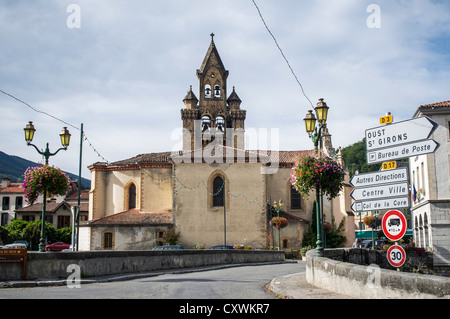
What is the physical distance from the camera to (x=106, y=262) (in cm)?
1638

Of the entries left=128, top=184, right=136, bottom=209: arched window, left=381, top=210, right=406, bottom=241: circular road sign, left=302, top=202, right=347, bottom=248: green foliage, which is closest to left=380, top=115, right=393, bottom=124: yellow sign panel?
left=381, top=210, right=406, bottom=241: circular road sign

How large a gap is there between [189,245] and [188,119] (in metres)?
16.5

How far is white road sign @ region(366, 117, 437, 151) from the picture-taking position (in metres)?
8.41

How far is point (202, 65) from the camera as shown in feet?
176

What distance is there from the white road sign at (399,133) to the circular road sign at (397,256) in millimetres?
1984

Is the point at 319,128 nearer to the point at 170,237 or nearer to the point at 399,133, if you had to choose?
the point at 399,133

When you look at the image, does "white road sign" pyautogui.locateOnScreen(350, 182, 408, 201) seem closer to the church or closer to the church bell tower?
the church

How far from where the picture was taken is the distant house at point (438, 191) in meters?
29.9

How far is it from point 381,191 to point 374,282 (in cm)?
214

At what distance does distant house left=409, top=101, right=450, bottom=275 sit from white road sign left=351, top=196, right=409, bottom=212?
21.7m

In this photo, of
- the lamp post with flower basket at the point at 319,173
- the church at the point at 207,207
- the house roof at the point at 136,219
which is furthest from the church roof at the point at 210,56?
the lamp post with flower basket at the point at 319,173

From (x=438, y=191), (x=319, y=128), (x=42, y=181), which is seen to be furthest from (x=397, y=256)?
(x=438, y=191)
